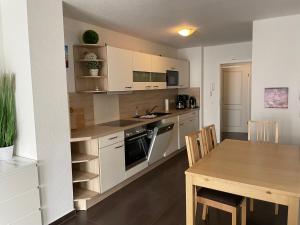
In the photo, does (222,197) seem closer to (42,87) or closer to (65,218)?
(65,218)

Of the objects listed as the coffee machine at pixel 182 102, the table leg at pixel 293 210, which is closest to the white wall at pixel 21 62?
the table leg at pixel 293 210

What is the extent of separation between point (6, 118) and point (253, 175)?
7.15ft

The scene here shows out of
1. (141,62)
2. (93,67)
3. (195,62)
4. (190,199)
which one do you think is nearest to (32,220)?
(190,199)

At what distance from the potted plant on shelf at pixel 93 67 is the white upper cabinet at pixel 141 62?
0.73 m

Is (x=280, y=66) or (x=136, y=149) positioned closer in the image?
(x=280, y=66)

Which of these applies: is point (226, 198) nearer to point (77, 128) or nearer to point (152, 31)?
point (77, 128)

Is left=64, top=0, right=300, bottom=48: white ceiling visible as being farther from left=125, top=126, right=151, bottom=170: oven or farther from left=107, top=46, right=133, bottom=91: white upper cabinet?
left=125, top=126, right=151, bottom=170: oven

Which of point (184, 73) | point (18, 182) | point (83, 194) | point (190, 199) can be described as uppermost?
point (184, 73)

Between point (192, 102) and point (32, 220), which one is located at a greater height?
point (192, 102)

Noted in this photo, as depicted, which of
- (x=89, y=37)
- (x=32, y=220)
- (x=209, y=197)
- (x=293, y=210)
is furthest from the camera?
(x=89, y=37)

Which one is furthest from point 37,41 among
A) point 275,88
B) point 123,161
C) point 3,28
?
point 275,88

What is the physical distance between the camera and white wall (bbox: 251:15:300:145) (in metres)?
3.10

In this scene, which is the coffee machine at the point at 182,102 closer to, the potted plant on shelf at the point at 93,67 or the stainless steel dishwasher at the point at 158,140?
the stainless steel dishwasher at the point at 158,140

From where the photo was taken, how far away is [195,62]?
5465mm
